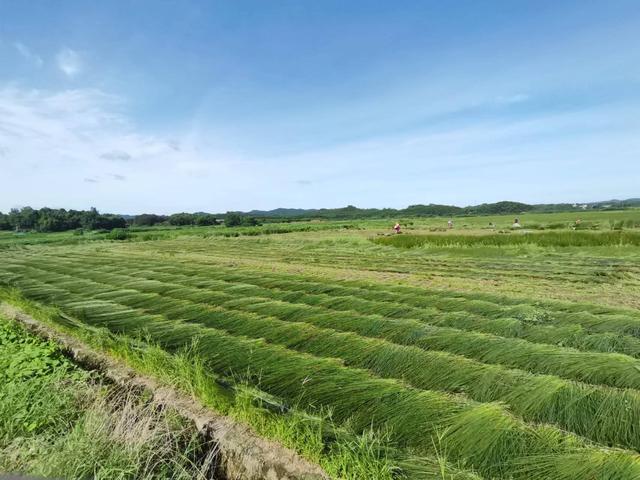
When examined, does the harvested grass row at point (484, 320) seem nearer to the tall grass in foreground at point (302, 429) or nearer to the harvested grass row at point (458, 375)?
the harvested grass row at point (458, 375)

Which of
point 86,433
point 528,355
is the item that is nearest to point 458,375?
point 528,355

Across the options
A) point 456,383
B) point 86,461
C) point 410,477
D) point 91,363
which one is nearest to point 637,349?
point 456,383

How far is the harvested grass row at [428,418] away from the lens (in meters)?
2.43

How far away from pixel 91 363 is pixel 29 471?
2.16 metres

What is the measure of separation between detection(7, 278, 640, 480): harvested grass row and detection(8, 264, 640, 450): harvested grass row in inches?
9.7

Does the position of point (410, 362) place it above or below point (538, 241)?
above

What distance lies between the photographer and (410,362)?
4109 millimetres

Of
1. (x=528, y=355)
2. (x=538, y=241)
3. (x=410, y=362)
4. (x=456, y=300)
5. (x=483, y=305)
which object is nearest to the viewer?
(x=410, y=362)

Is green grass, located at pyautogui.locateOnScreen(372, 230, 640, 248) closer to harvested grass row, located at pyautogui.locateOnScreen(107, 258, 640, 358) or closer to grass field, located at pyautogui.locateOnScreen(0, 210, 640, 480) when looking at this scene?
grass field, located at pyautogui.locateOnScreen(0, 210, 640, 480)

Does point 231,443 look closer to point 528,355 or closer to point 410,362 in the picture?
point 410,362

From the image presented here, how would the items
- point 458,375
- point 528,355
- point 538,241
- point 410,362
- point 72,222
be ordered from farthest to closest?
point 72,222, point 538,241, point 528,355, point 410,362, point 458,375

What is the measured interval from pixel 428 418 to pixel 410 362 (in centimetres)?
112

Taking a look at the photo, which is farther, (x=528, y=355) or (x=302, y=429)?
(x=528, y=355)

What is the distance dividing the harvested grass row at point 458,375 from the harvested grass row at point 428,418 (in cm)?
25
